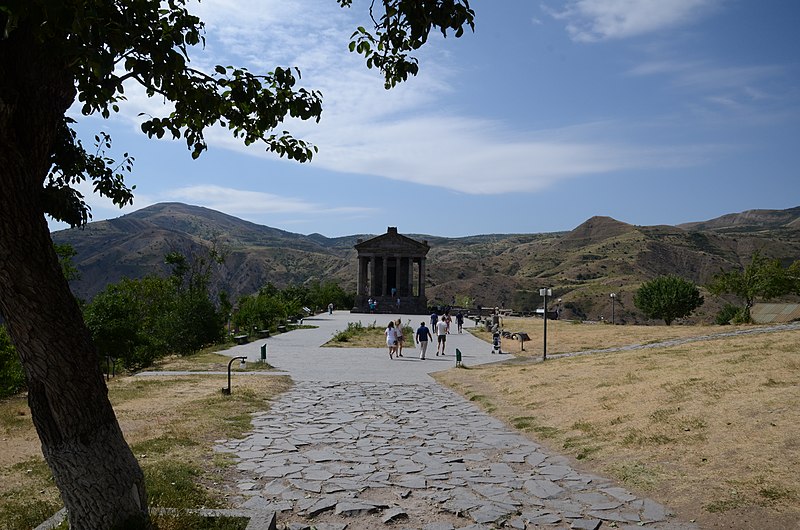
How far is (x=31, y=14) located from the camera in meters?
2.96

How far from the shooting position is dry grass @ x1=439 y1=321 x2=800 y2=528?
20.2 feet

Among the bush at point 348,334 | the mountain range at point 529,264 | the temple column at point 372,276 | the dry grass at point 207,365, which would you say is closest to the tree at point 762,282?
the bush at point 348,334

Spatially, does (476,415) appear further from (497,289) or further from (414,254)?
(497,289)

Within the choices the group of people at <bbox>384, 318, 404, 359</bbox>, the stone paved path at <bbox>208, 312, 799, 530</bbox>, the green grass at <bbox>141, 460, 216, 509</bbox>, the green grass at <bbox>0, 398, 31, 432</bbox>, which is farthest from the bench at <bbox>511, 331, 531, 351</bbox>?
the green grass at <bbox>141, 460, 216, 509</bbox>

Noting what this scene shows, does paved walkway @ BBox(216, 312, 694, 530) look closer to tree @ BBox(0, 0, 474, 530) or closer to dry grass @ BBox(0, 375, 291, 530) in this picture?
dry grass @ BBox(0, 375, 291, 530)

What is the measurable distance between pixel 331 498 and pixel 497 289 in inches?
3596

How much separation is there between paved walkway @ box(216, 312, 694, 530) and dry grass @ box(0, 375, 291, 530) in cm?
40

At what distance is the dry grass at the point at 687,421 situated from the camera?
20.2 feet

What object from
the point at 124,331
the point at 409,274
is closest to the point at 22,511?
the point at 124,331

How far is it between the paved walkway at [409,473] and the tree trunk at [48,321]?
1.68 meters

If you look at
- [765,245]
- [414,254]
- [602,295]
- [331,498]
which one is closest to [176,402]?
[331,498]

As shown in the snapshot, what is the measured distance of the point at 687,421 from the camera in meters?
8.76

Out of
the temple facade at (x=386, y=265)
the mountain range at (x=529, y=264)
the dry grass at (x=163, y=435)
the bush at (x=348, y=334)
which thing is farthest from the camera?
the mountain range at (x=529, y=264)

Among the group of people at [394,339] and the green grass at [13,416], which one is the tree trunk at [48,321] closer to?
the green grass at [13,416]
